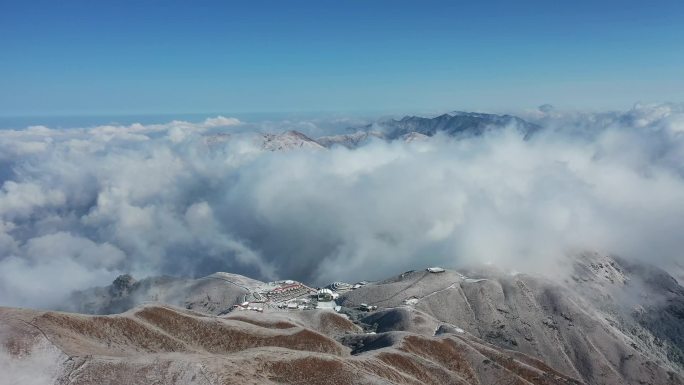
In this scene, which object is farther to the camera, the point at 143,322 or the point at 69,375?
the point at 143,322

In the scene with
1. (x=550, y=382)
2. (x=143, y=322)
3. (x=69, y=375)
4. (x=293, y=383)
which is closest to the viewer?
(x=69, y=375)

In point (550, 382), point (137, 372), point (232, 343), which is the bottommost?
point (550, 382)

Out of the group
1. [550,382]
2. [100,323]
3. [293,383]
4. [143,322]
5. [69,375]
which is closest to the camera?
[69,375]

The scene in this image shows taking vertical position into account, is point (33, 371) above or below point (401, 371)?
above

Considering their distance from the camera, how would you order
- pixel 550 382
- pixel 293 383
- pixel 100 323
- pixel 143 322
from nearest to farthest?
1. pixel 293 383
2. pixel 100 323
3. pixel 143 322
4. pixel 550 382

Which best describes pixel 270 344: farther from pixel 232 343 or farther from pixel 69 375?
pixel 69 375

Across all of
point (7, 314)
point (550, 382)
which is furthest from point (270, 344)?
Answer: point (550, 382)

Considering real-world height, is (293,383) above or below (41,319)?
below

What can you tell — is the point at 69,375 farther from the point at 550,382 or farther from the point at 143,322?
the point at 550,382

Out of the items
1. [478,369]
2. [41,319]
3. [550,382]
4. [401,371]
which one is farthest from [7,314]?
[550,382]
